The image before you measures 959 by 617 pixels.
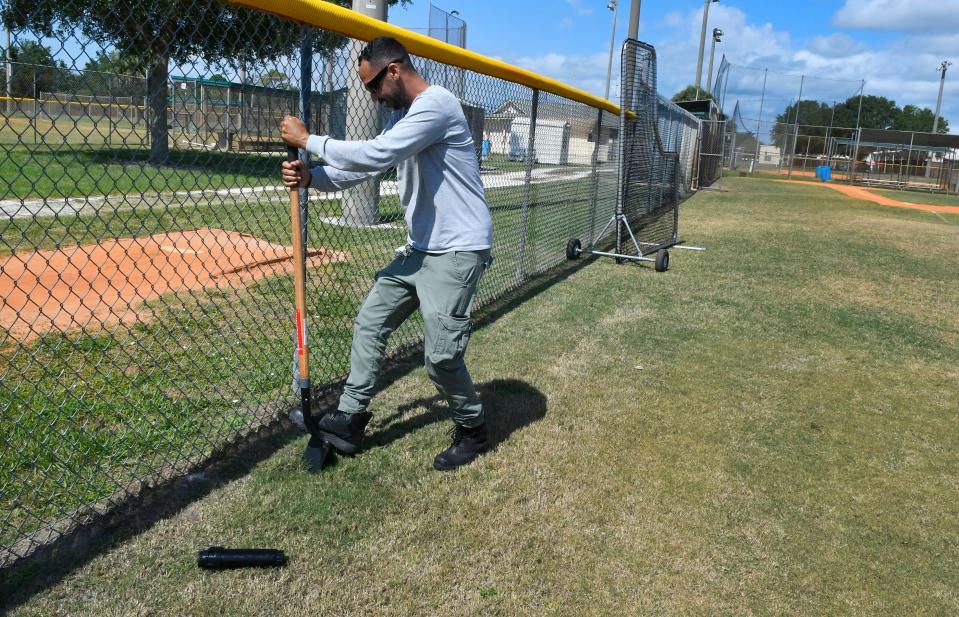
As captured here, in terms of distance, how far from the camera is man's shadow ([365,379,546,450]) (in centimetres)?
390

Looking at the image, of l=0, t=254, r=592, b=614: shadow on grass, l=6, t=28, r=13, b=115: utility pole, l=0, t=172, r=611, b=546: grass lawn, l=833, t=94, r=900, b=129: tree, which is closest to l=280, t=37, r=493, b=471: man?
l=0, t=254, r=592, b=614: shadow on grass

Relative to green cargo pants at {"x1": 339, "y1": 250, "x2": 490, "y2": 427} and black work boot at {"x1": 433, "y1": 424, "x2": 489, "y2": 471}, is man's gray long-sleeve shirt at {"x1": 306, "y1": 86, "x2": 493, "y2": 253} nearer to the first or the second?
green cargo pants at {"x1": 339, "y1": 250, "x2": 490, "y2": 427}

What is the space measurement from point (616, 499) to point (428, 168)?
1749mm

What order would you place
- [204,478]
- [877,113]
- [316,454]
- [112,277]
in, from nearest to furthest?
[204,478] → [316,454] → [112,277] → [877,113]

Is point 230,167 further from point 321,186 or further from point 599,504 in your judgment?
point 599,504

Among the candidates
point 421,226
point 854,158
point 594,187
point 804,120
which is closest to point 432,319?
point 421,226

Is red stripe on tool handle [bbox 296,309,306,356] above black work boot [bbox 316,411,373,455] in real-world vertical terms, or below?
above

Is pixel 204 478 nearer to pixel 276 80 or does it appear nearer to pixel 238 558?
pixel 238 558

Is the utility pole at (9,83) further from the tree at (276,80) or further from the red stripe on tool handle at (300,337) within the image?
the red stripe on tool handle at (300,337)

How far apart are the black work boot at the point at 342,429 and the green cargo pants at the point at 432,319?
4 cm

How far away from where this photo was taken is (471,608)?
2.58 metres

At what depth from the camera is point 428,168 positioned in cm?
331

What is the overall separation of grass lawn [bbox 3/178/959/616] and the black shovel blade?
0.06m

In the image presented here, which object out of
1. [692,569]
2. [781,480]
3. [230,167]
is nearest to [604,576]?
[692,569]
